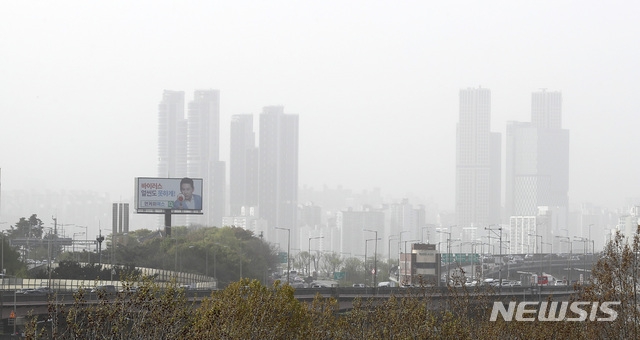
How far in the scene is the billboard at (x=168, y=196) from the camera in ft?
363

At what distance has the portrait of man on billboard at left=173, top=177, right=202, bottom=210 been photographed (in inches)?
4375

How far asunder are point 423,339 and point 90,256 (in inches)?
3439

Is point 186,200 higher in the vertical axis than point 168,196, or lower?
lower

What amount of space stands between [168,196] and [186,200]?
1834 mm

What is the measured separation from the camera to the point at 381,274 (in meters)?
154

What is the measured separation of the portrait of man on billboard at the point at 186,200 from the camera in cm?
11112

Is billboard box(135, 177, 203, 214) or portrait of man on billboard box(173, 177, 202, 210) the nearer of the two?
billboard box(135, 177, 203, 214)

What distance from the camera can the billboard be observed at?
111 meters

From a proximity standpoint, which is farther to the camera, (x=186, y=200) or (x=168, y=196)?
(x=186, y=200)

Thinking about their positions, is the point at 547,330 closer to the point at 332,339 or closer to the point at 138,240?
the point at 332,339

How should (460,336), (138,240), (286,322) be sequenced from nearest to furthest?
(460,336) < (286,322) < (138,240)

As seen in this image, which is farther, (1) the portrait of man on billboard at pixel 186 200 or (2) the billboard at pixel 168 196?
(1) the portrait of man on billboard at pixel 186 200

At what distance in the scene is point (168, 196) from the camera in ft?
365

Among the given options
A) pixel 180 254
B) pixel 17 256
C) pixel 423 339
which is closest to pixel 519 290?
pixel 180 254
